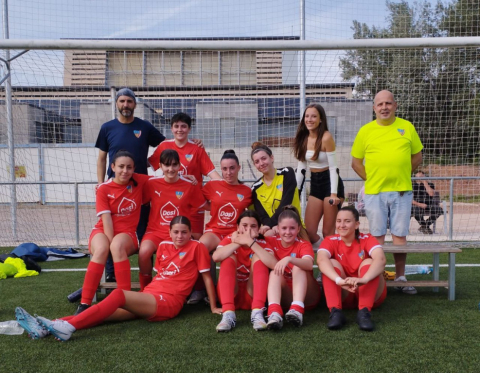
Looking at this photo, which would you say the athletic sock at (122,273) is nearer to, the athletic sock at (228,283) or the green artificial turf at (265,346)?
the green artificial turf at (265,346)

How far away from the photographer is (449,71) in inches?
281

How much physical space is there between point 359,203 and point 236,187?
477 cm

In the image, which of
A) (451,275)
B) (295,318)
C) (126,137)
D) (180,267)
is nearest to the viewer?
(295,318)

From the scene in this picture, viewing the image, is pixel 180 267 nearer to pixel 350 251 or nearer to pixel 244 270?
pixel 244 270

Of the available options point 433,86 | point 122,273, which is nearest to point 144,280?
point 122,273

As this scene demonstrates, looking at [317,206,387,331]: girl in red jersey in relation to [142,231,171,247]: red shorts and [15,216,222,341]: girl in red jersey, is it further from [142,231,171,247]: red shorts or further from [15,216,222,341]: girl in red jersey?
[142,231,171,247]: red shorts

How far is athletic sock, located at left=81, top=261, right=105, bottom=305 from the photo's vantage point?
11.6 feet

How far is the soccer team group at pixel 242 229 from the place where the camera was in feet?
10.8

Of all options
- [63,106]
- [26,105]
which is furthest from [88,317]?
[26,105]

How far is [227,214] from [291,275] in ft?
2.80

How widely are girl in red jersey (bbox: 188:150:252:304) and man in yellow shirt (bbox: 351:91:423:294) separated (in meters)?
1.25

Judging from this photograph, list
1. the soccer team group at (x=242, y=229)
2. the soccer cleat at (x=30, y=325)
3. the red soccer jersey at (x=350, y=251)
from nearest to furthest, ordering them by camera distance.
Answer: the soccer cleat at (x=30, y=325), the soccer team group at (x=242, y=229), the red soccer jersey at (x=350, y=251)

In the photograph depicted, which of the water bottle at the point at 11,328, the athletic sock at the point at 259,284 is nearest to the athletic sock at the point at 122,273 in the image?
the water bottle at the point at 11,328

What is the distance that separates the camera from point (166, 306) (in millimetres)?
3400
